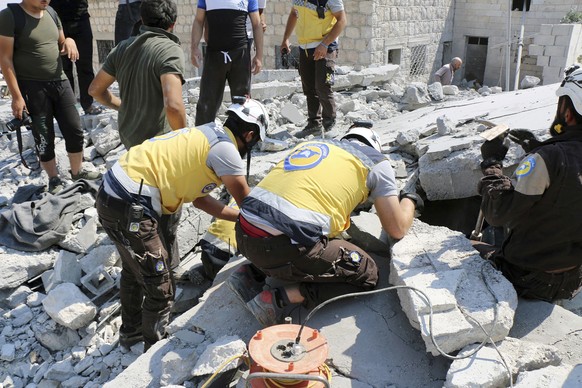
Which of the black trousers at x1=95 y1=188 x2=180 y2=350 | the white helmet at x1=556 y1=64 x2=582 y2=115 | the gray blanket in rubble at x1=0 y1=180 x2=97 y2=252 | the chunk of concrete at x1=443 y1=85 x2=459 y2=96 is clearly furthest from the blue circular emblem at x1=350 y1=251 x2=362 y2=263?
the chunk of concrete at x1=443 y1=85 x2=459 y2=96

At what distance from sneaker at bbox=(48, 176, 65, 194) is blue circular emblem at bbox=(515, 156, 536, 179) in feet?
14.0

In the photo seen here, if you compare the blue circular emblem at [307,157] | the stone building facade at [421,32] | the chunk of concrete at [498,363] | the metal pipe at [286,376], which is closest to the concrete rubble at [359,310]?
the chunk of concrete at [498,363]

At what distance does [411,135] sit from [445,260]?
2160 mm

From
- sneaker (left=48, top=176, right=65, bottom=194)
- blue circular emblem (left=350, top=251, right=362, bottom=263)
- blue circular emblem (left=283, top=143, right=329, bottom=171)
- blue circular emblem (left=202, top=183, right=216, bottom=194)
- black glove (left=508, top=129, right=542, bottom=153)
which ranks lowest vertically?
sneaker (left=48, top=176, right=65, bottom=194)

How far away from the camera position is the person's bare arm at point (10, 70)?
14.8 ft

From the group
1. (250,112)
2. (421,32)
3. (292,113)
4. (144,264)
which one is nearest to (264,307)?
(144,264)

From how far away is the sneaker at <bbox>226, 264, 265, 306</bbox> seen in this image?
10.0 feet

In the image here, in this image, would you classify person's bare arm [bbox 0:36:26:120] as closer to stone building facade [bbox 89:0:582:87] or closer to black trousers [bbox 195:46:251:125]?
black trousers [bbox 195:46:251:125]

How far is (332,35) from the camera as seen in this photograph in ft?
17.1

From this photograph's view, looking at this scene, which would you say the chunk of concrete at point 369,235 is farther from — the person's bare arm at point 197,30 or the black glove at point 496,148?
the person's bare arm at point 197,30

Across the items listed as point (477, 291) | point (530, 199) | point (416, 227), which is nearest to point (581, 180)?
point (530, 199)

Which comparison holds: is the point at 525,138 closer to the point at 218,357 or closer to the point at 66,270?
the point at 218,357

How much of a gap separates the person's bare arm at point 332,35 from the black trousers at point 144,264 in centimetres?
267

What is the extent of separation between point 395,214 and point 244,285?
3.30ft
